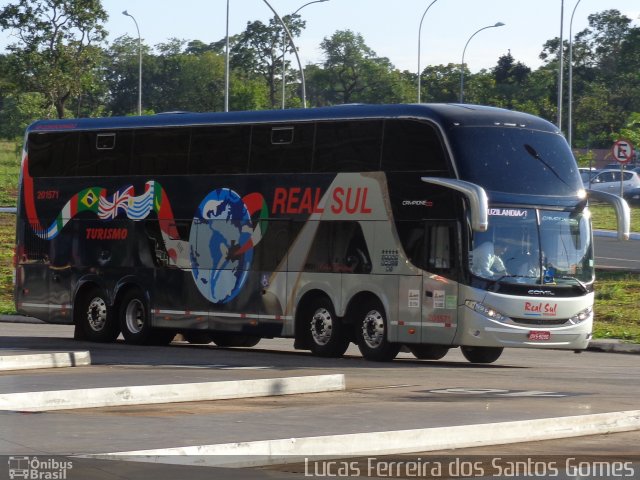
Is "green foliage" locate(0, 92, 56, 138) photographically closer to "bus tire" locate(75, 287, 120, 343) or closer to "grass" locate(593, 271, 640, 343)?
"grass" locate(593, 271, 640, 343)

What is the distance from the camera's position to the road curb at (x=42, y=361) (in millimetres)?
18141

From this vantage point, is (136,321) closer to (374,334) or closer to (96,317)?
(96,317)

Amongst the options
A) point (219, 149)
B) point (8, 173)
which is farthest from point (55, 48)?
point (219, 149)

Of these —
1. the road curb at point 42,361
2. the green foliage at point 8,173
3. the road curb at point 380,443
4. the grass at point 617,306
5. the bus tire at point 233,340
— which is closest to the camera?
the road curb at point 380,443

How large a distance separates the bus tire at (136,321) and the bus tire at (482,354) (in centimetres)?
612

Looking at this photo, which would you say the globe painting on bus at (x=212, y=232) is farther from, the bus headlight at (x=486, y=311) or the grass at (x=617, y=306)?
the grass at (x=617, y=306)

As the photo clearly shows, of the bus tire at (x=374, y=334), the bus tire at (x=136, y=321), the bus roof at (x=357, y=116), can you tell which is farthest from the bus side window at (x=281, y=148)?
the bus tire at (x=136, y=321)

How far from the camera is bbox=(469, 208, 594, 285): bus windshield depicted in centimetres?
2080

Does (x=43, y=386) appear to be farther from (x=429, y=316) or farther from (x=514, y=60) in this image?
(x=514, y=60)

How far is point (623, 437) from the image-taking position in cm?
1259

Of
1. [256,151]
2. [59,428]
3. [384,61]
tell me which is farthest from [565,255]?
[384,61]

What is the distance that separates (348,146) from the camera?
22.5 metres

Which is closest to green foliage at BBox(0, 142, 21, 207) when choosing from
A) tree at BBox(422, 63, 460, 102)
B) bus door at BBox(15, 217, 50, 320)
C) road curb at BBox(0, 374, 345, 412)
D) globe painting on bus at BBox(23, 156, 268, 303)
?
tree at BBox(422, 63, 460, 102)

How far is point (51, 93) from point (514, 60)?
7499 cm
